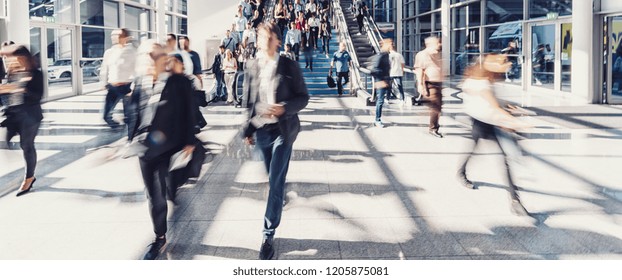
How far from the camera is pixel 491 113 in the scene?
17.8ft

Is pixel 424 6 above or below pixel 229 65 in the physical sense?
above

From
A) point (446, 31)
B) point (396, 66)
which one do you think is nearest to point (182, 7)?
point (446, 31)

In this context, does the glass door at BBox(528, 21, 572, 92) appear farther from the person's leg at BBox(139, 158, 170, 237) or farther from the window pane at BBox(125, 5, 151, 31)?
the window pane at BBox(125, 5, 151, 31)

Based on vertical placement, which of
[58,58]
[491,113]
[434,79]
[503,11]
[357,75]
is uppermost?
[503,11]

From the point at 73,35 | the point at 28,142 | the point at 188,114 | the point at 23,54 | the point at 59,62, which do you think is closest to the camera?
the point at 188,114

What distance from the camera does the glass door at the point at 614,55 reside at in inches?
560

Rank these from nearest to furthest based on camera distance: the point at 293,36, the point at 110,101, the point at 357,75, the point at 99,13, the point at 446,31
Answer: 1. the point at 110,101
2. the point at 357,75
3. the point at 293,36
4. the point at 99,13
5. the point at 446,31

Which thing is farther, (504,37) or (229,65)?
(504,37)

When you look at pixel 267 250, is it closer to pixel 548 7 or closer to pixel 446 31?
pixel 548 7

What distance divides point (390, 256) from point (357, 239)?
17.5 inches

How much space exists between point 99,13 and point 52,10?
3536mm

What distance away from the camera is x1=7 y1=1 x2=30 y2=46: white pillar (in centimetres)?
1512

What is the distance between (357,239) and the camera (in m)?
4.46

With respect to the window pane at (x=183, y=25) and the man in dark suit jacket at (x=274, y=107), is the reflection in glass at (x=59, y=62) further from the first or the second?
the man in dark suit jacket at (x=274, y=107)
